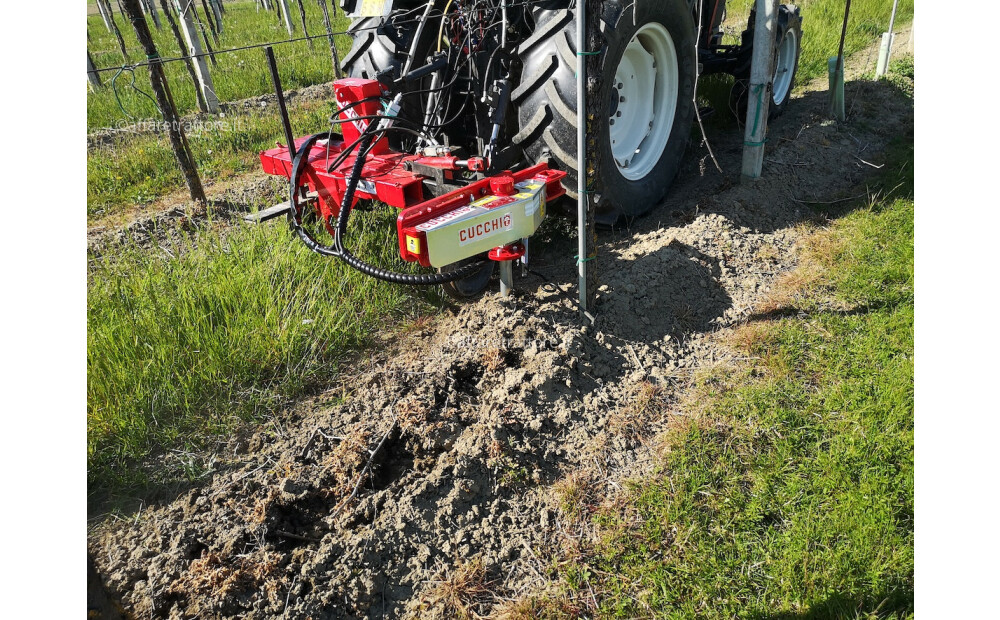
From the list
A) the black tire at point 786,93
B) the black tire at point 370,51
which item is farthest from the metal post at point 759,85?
the black tire at point 370,51

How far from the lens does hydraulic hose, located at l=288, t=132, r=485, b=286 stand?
8.55ft

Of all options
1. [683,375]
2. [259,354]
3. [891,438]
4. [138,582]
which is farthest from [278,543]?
[891,438]

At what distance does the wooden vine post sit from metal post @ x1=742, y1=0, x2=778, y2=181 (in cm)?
381

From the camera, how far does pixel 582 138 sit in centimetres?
267

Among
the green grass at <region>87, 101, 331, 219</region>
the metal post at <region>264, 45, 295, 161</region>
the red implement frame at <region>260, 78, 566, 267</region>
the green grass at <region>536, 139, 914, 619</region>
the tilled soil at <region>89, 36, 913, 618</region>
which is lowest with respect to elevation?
the green grass at <region>536, 139, 914, 619</region>

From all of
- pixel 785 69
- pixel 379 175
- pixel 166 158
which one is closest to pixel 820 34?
pixel 785 69

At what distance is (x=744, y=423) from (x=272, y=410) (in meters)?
2.01

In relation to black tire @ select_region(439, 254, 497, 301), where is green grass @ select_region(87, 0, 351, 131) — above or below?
above

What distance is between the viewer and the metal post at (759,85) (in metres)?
3.82

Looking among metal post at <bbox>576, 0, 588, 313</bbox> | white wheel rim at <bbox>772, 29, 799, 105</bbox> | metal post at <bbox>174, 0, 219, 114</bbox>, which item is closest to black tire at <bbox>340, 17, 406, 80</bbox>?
metal post at <bbox>576, 0, 588, 313</bbox>

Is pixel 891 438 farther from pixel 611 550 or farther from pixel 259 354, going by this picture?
pixel 259 354

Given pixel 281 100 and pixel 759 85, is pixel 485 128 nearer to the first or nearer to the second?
pixel 281 100

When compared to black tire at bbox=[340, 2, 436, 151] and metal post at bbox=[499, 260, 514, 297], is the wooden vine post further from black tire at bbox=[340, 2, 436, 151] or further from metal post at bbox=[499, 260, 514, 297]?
metal post at bbox=[499, 260, 514, 297]

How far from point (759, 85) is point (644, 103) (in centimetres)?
78
